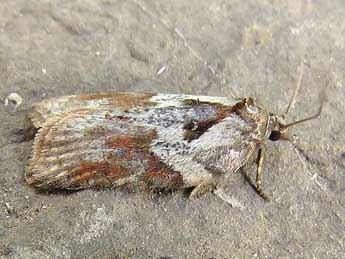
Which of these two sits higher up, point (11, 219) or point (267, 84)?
point (267, 84)

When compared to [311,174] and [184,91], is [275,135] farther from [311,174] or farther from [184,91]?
[184,91]

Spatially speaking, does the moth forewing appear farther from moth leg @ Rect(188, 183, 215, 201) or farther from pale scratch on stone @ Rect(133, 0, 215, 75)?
pale scratch on stone @ Rect(133, 0, 215, 75)

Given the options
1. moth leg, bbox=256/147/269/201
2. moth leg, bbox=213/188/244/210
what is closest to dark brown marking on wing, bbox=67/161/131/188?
moth leg, bbox=213/188/244/210

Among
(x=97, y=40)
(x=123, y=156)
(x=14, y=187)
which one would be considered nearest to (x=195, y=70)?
(x=97, y=40)

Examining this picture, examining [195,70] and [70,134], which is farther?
[195,70]

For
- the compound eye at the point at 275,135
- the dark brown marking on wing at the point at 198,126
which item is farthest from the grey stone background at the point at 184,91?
the dark brown marking on wing at the point at 198,126

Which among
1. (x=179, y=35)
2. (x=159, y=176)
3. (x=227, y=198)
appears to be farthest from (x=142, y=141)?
(x=179, y=35)

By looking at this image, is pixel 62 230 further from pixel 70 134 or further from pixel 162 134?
pixel 162 134
